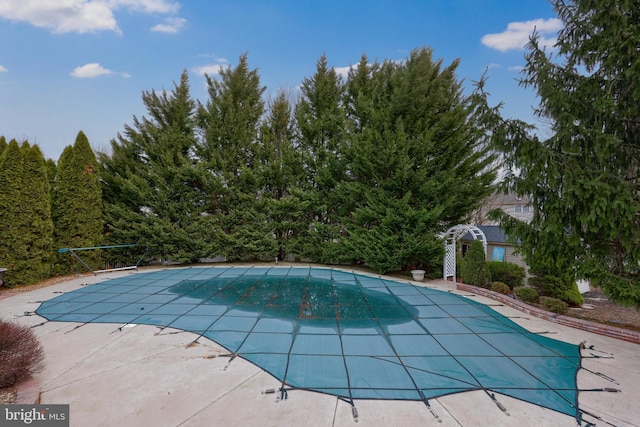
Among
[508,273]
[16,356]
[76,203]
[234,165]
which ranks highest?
[234,165]

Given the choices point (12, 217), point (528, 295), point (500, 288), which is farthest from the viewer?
point (500, 288)

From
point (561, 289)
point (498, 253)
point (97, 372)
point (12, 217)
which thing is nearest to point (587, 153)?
point (561, 289)

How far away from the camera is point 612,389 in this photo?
9.89 feet

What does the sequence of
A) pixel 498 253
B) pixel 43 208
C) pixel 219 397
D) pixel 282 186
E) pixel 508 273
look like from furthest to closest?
1. pixel 498 253
2. pixel 282 186
3. pixel 508 273
4. pixel 43 208
5. pixel 219 397

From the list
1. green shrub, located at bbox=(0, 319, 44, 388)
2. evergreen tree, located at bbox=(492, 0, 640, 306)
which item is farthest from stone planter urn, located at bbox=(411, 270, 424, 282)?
green shrub, located at bbox=(0, 319, 44, 388)

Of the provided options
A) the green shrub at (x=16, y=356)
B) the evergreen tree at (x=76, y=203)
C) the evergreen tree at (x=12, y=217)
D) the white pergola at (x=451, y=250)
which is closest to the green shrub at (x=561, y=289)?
the white pergola at (x=451, y=250)

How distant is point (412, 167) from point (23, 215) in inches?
466

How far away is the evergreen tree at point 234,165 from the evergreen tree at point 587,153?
923cm

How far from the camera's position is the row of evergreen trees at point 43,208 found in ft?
24.5

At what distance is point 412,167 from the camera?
31.2ft

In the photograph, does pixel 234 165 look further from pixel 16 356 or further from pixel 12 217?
pixel 16 356

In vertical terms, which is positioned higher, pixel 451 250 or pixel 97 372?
pixel 451 250

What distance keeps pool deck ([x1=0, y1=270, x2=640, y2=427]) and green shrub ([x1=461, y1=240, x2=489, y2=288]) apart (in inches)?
148

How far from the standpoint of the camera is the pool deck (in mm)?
2488
